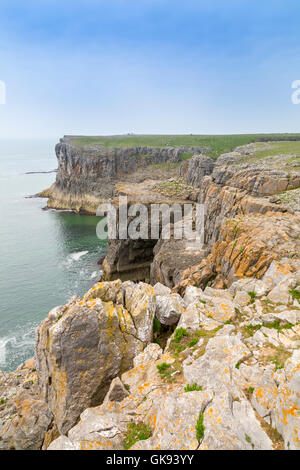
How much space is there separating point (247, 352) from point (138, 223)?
42.5 m

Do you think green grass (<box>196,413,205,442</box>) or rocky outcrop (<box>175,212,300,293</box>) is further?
rocky outcrop (<box>175,212,300,293</box>)

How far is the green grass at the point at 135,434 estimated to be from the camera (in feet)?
23.8

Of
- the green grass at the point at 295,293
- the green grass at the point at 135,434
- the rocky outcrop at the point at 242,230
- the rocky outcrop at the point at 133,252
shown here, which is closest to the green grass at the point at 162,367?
the green grass at the point at 135,434

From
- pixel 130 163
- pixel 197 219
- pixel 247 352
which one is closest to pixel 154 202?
pixel 197 219

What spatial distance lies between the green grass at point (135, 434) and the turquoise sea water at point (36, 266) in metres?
27.1

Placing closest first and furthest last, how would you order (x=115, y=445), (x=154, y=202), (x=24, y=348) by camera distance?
(x=115, y=445), (x=24, y=348), (x=154, y=202)

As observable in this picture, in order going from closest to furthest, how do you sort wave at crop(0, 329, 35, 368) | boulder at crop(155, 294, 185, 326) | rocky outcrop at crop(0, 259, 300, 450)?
1. rocky outcrop at crop(0, 259, 300, 450)
2. boulder at crop(155, 294, 185, 326)
3. wave at crop(0, 329, 35, 368)

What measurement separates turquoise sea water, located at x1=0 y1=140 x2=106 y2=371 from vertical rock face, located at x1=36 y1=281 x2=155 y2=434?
72.5ft

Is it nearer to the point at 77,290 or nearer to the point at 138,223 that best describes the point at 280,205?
the point at 138,223

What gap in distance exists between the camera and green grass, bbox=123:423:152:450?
7267mm

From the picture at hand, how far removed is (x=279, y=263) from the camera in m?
16.5

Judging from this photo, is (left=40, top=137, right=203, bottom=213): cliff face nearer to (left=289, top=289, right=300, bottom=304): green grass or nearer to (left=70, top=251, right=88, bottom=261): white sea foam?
(left=70, top=251, right=88, bottom=261): white sea foam

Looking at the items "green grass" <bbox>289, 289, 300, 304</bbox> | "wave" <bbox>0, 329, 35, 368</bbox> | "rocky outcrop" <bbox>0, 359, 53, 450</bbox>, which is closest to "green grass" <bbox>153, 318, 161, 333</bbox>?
"rocky outcrop" <bbox>0, 359, 53, 450</bbox>

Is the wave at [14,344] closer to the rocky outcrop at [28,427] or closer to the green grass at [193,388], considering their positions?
the rocky outcrop at [28,427]
